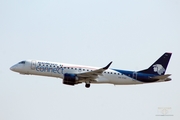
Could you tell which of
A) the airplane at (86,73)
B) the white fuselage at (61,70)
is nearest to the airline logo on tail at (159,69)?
the airplane at (86,73)

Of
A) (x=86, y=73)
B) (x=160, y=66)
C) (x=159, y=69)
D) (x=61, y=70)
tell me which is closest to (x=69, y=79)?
(x=61, y=70)

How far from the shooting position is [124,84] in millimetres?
63469

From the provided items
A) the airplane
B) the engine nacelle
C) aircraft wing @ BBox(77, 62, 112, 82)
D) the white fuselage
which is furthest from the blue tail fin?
the engine nacelle

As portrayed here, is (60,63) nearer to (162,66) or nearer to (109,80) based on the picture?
(109,80)

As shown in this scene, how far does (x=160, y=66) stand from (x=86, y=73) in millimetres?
12227

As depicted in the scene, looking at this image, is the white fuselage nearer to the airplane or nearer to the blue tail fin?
the airplane

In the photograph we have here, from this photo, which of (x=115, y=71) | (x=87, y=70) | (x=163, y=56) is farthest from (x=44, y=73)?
(x=163, y=56)

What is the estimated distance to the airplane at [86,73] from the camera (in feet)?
200

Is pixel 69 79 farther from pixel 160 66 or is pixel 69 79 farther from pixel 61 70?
pixel 160 66

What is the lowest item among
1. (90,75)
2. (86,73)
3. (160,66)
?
(90,75)

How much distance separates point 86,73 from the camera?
199 feet

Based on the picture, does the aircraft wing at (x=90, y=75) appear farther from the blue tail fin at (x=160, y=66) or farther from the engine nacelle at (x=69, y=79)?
the blue tail fin at (x=160, y=66)

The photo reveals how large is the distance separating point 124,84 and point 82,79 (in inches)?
251

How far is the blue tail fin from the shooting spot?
6444 cm
